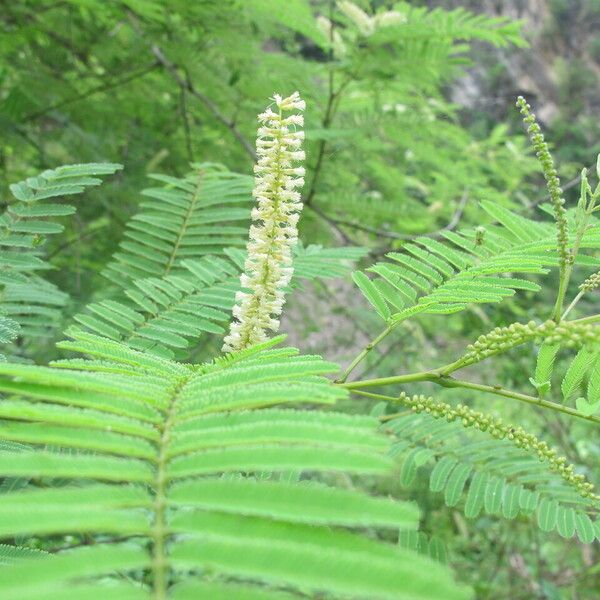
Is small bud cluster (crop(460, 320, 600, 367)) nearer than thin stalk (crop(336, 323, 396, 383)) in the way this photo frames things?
Yes

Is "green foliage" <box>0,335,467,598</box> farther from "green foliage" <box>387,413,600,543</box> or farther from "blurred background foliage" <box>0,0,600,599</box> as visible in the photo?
"blurred background foliage" <box>0,0,600,599</box>

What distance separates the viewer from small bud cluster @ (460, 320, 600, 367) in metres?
0.69

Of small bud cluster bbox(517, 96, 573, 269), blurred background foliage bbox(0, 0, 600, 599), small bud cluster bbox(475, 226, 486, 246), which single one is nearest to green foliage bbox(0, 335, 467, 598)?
small bud cluster bbox(517, 96, 573, 269)

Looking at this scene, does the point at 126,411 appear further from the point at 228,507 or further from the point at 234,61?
the point at 234,61

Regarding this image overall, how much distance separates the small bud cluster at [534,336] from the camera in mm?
685

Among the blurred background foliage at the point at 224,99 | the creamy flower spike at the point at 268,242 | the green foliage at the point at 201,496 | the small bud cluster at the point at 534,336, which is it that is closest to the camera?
the green foliage at the point at 201,496

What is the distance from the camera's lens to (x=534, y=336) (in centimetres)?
77

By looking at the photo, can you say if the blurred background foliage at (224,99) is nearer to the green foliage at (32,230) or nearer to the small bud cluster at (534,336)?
the green foliage at (32,230)

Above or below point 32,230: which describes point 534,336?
below

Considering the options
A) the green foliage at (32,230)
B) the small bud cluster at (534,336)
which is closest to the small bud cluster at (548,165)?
the small bud cluster at (534,336)

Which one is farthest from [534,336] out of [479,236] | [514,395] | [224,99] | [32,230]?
[224,99]

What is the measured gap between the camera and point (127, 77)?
2.66 metres

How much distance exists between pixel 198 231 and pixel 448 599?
124cm

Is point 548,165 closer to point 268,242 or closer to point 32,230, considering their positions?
point 268,242
